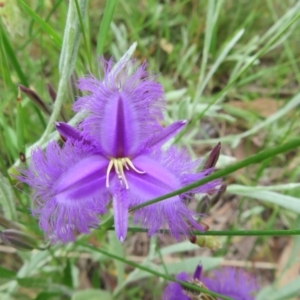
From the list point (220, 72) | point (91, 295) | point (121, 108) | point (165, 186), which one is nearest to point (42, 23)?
point (121, 108)

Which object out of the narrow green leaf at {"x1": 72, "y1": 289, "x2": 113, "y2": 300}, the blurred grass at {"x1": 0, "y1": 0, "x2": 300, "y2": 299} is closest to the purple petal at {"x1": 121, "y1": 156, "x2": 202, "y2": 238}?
the narrow green leaf at {"x1": 72, "y1": 289, "x2": 113, "y2": 300}

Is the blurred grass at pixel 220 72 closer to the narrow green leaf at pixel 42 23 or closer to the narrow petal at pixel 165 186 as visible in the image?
the narrow green leaf at pixel 42 23

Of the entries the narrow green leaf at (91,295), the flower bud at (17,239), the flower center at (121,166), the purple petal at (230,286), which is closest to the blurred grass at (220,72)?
Result: the narrow green leaf at (91,295)

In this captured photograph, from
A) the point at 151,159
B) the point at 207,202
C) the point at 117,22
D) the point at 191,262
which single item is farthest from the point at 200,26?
the point at 151,159

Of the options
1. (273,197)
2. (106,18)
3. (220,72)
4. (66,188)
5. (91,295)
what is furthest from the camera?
(220,72)

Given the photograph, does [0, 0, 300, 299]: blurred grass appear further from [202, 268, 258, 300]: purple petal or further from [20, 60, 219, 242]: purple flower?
[20, 60, 219, 242]: purple flower

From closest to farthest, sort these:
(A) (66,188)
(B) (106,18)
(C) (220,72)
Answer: (A) (66,188), (B) (106,18), (C) (220,72)

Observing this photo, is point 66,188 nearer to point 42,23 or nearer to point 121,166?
point 121,166
